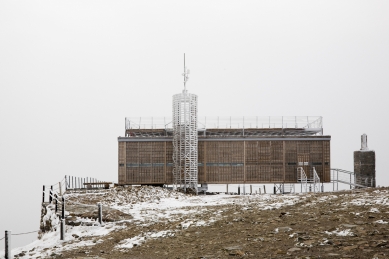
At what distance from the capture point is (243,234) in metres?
11.8

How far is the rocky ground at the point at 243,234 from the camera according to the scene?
932cm

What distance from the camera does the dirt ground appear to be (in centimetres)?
909

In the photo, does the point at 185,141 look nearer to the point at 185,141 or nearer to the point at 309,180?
the point at 185,141

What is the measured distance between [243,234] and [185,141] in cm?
2452

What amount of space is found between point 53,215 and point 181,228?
962 cm

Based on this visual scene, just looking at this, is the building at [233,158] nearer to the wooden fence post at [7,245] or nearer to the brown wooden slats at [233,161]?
the brown wooden slats at [233,161]

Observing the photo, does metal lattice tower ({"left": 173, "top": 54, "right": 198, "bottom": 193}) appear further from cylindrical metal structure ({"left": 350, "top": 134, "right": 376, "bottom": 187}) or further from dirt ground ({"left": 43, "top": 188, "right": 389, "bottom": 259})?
dirt ground ({"left": 43, "top": 188, "right": 389, "bottom": 259})

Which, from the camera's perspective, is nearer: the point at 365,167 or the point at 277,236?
the point at 277,236

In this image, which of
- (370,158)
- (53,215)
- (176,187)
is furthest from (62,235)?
(370,158)

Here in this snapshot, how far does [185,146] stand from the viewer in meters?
36.1

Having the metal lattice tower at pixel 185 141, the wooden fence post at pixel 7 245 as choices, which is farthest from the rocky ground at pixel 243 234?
the metal lattice tower at pixel 185 141

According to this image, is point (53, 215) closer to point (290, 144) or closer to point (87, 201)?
point (87, 201)

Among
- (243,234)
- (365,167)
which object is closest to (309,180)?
(365,167)

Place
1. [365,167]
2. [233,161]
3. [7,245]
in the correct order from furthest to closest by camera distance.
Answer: [233,161]
[365,167]
[7,245]
